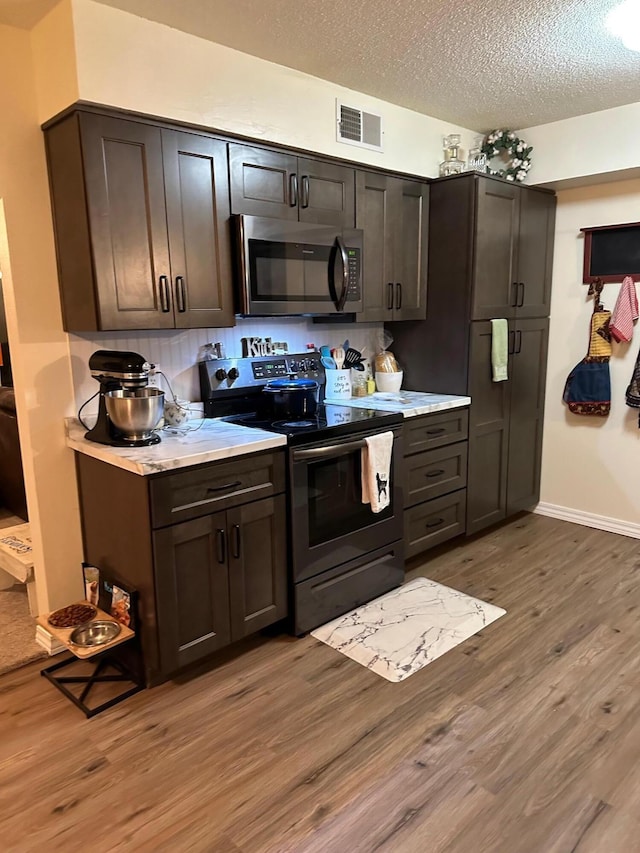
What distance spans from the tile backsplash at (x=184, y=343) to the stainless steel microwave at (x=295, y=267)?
34 centimetres

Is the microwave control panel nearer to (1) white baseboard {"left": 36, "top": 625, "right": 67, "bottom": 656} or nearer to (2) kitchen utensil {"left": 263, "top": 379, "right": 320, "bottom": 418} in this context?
(2) kitchen utensil {"left": 263, "top": 379, "right": 320, "bottom": 418}

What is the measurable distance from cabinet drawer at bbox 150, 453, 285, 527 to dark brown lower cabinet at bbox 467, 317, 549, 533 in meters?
1.51

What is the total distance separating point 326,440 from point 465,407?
115 cm

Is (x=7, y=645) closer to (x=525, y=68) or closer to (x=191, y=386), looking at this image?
(x=191, y=386)

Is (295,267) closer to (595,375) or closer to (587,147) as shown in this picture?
(587,147)

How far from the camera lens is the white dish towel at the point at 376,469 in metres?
2.76

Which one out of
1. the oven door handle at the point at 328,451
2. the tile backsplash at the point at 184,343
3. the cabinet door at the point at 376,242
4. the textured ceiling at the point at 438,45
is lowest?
the oven door handle at the point at 328,451

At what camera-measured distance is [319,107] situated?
283 cm

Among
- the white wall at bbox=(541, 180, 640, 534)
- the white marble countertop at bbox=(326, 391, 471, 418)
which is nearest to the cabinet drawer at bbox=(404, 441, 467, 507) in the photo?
the white marble countertop at bbox=(326, 391, 471, 418)

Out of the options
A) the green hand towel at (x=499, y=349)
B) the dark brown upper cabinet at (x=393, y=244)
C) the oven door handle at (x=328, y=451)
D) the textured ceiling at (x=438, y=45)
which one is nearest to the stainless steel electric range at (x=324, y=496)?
the oven door handle at (x=328, y=451)

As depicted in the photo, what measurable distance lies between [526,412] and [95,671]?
2.91 metres

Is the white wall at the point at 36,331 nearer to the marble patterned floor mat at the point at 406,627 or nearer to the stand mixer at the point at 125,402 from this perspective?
the stand mixer at the point at 125,402

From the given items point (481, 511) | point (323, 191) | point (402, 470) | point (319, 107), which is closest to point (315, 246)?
point (323, 191)

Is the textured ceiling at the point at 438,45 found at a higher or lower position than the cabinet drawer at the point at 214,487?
higher
